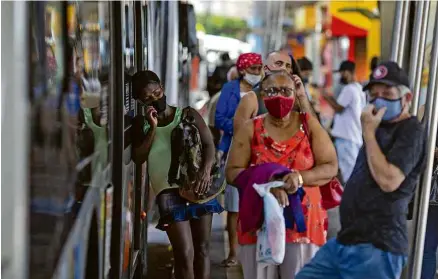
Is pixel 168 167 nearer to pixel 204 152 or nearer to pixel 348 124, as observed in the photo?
pixel 204 152

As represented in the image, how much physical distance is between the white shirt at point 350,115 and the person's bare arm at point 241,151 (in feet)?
18.3

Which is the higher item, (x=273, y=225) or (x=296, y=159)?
(x=296, y=159)

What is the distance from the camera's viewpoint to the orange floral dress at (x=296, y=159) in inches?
226

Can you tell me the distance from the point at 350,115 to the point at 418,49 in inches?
210

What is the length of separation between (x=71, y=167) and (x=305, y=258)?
2195 millimetres

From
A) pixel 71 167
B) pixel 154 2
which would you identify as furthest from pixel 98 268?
pixel 154 2

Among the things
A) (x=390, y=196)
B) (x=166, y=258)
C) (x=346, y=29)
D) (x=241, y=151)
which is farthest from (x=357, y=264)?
(x=346, y=29)

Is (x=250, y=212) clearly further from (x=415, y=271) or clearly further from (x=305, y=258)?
(x=415, y=271)

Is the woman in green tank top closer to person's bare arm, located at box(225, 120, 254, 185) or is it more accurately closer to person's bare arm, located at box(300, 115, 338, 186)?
person's bare arm, located at box(225, 120, 254, 185)

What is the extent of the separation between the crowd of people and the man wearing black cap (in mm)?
4477

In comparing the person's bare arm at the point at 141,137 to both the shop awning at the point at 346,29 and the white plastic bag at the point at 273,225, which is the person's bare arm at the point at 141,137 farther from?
the shop awning at the point at 346,29

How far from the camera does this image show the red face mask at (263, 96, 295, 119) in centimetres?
573

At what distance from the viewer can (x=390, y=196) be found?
4.98 meters

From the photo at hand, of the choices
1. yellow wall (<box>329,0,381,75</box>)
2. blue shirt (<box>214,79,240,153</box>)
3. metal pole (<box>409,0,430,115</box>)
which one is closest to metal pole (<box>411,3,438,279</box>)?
metal pole (<box>409,0,430,115</box>)
